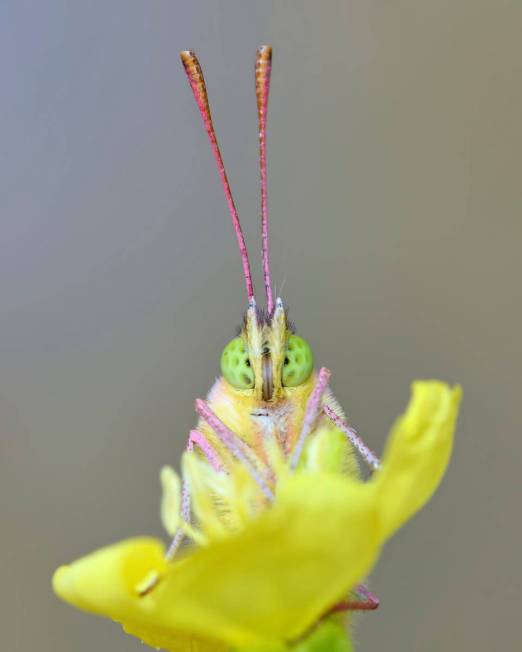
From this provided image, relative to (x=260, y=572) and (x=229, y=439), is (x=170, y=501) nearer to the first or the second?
(x=260, y=572)

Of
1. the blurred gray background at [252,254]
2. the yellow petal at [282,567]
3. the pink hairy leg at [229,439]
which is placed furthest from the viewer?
the blurred gray background at [252,254]

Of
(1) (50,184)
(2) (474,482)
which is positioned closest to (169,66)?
(1) (50,184)

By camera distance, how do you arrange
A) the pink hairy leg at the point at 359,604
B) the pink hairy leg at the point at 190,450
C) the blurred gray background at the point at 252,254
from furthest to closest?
the blurred gray background at the point at 252,254 → the pink hairy leg at the point at 190,450 → the pink hairy leg at the point at 359,604

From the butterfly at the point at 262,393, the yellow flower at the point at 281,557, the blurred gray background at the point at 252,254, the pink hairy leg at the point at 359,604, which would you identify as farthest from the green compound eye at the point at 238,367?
the blurred gray background at the point at 252,254

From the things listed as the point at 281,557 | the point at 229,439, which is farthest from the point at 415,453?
the point at 229,439

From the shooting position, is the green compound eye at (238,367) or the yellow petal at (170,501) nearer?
the yellow petal at (170,501)

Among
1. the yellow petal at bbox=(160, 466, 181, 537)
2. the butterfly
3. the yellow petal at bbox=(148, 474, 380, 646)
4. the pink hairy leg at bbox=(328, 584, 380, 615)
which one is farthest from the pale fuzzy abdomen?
the yellow petal at bbox=(148, 474, 380, 646)

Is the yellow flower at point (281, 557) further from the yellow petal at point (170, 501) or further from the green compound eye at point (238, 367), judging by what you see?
the green compound eye at point (238, 367)
